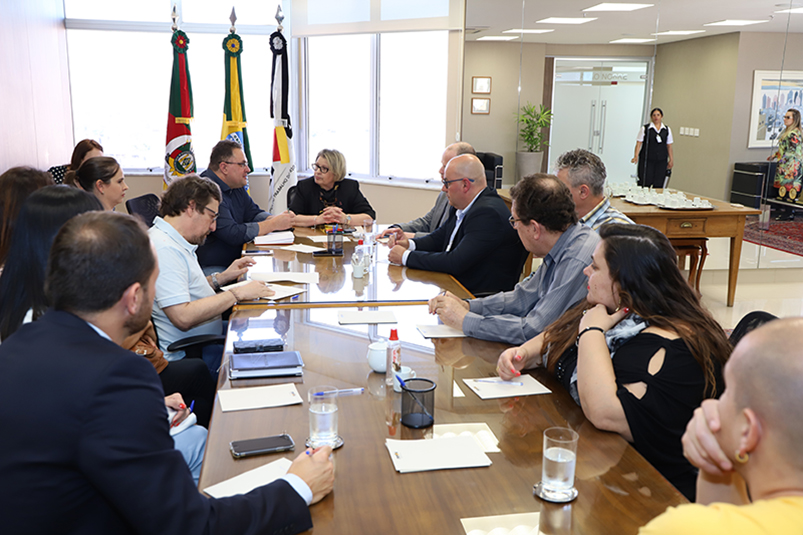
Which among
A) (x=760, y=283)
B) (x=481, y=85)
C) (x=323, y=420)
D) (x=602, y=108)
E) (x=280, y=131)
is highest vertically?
(x=481, y=85)

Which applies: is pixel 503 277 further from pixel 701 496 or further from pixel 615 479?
pixel 701 496

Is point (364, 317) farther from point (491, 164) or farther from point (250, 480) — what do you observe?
point (491, 164)

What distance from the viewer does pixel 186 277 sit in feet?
9.16

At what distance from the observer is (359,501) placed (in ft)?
4.44

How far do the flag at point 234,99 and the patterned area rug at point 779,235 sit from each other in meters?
5.21

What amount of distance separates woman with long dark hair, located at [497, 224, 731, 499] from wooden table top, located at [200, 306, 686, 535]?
9 cm

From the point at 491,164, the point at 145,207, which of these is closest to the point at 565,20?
the point at 491,164

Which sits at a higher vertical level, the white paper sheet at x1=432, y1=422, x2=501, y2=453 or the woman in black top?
the woman in black top

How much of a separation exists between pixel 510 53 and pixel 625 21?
3.93ft

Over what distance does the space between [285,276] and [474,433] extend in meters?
1.90

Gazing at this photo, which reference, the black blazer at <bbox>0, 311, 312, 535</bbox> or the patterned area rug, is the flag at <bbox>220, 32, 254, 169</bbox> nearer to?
the patterned area rug

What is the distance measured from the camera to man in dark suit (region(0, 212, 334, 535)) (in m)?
1.10

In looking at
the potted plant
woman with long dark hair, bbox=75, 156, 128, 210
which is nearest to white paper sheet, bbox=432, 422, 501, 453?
woman with long dark hair, bbox=75, 156, 128, 210

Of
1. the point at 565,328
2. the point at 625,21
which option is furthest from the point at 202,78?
the point at 565,328
